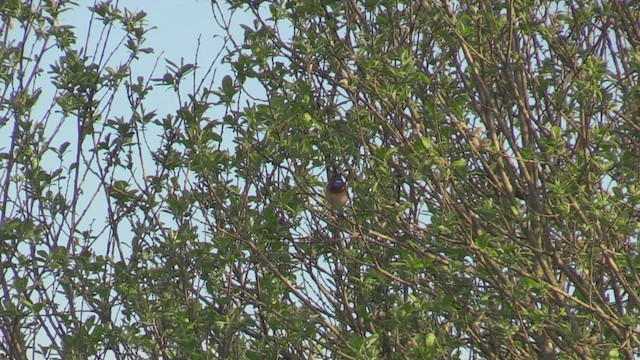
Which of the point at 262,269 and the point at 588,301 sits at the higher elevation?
the point at 262,269

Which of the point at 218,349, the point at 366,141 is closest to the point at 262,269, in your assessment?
the point at 218,349

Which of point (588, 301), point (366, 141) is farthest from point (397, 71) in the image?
point (588, 301)

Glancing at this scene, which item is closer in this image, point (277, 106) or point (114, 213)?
point (277, 106)

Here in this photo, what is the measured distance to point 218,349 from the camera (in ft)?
26.8

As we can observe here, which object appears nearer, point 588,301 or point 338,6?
point 588,301

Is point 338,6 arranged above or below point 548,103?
above

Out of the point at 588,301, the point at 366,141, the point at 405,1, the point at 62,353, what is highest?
the point at 405,1

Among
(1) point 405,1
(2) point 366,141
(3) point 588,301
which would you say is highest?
(1) point 405,1

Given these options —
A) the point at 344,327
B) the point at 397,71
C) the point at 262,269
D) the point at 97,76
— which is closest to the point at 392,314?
the point at 344,327

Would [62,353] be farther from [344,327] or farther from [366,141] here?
[366,141]

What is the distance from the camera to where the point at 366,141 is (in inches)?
312

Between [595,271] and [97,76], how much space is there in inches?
139

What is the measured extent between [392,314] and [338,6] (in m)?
2.09

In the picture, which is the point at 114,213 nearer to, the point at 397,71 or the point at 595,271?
the point at 397,71
